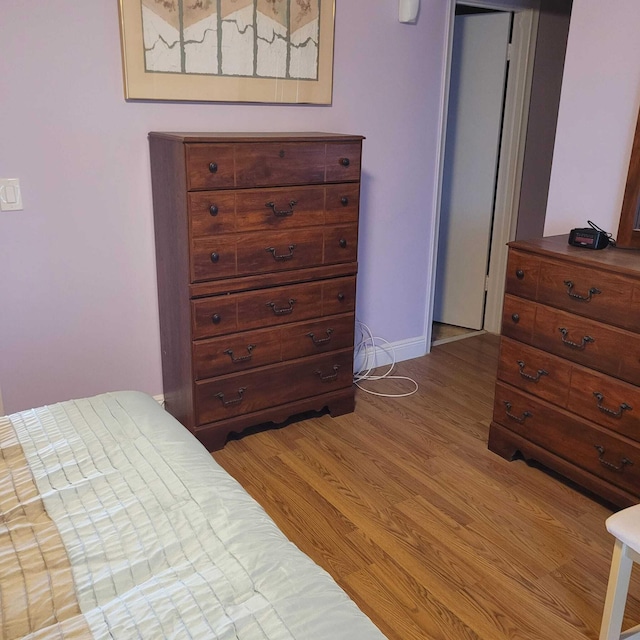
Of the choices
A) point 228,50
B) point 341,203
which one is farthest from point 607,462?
point 228,50

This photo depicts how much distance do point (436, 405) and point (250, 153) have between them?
1.62m

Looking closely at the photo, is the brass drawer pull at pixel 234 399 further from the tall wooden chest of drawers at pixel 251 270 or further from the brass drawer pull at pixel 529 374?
the brass drawer pull at pixel 529 374

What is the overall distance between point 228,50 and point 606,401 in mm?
2103

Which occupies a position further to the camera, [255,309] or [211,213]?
[255,309]

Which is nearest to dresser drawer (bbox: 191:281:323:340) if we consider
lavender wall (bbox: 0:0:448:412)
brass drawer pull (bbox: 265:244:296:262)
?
brass drawer pull (bbox: 265:244:296:262)

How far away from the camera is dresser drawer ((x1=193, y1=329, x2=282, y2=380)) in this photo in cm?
264

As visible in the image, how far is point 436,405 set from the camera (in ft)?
10.9

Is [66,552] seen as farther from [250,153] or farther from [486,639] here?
[250,153]

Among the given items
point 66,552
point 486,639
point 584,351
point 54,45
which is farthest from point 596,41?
point 66,552

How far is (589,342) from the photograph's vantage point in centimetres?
234

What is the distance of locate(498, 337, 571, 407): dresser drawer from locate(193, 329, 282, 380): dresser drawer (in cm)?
99

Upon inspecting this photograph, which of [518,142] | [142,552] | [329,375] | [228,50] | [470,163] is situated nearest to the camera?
[142,552]

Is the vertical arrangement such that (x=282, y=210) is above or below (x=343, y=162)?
below

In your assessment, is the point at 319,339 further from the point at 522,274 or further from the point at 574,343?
the point at 574,343
